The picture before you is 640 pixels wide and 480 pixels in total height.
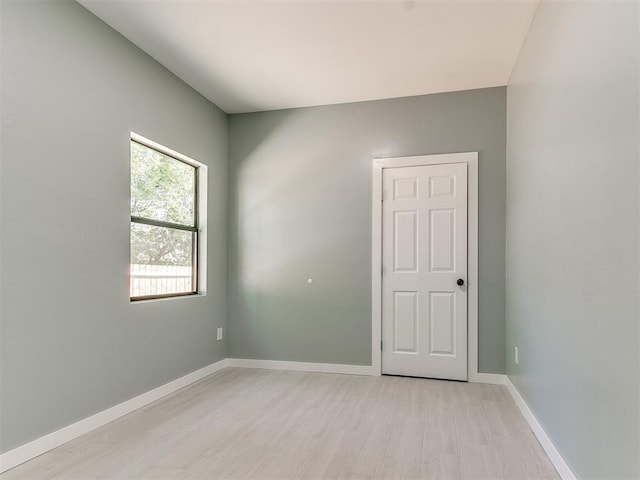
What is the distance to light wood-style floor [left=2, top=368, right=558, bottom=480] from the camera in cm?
216

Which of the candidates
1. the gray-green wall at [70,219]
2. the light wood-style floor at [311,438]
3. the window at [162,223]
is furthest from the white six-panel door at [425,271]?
the gray-green wall at [70,219]

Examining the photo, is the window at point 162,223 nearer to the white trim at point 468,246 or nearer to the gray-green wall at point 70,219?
the gray-green wall at point 70,219

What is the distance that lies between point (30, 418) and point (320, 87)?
3.26 metres

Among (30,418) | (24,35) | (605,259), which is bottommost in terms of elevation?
(30,418)

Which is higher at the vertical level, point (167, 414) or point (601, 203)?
point (601, 203)

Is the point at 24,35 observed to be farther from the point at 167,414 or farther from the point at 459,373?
the point at 459,373

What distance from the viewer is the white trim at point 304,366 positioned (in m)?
4.05

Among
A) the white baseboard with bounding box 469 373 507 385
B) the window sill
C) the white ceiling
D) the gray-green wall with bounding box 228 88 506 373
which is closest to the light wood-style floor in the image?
the white baseboard with bounding box 469 373 507 385

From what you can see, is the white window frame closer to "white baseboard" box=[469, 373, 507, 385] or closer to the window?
the window

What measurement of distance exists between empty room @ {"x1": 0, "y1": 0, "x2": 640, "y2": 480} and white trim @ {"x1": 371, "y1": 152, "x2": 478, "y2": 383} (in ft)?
0.07

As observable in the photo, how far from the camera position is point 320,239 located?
4.22 m

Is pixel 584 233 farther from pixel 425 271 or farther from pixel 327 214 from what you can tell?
pixel 327 214

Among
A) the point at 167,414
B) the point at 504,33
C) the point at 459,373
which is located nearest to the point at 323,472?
the point at 167,414

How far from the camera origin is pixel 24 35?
2262 mm
